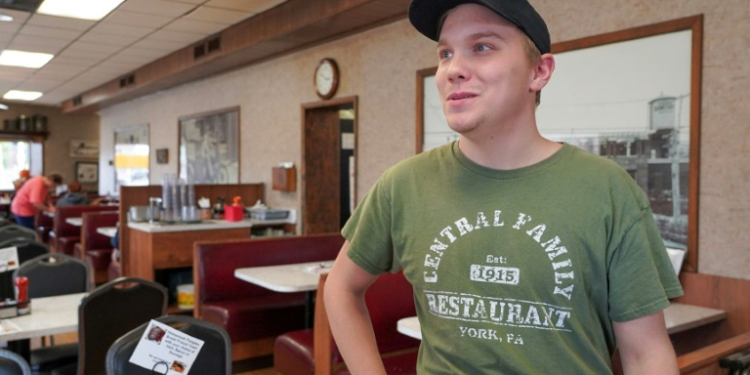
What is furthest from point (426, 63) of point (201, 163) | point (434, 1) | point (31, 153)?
point (31, 153)

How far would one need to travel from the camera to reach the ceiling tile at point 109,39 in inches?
281

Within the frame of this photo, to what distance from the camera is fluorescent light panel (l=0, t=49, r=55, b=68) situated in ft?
27.0

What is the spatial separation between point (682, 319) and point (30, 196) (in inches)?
368

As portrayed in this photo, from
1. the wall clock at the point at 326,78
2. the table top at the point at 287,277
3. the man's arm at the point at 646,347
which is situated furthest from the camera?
the wall clock at the point at 326,78

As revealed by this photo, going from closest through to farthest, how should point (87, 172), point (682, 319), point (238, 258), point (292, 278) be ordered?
1. point (682, 319)
2. point (292, 278)
3. point (238, 258)
4. point (87, 172)

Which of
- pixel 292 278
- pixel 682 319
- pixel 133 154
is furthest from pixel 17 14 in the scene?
pixel 682 319

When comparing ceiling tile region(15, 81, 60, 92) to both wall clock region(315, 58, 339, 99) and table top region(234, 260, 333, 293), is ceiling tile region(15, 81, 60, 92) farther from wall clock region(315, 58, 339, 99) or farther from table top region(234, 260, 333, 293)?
table top region(234, 260, 333, 293)

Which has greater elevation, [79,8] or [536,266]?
[79,8]

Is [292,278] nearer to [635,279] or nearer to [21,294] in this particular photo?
[21,294]

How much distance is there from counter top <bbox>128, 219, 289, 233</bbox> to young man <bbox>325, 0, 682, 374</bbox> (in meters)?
5.18

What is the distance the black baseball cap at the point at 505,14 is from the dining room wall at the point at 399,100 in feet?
8.70

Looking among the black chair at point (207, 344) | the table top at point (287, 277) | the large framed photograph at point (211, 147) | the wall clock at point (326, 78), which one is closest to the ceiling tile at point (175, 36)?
the large framed photograph at point (211, 147)

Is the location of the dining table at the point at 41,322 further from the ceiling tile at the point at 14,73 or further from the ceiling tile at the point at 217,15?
the ceiling tile at the point at 14,73

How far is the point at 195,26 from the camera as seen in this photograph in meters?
6.62
